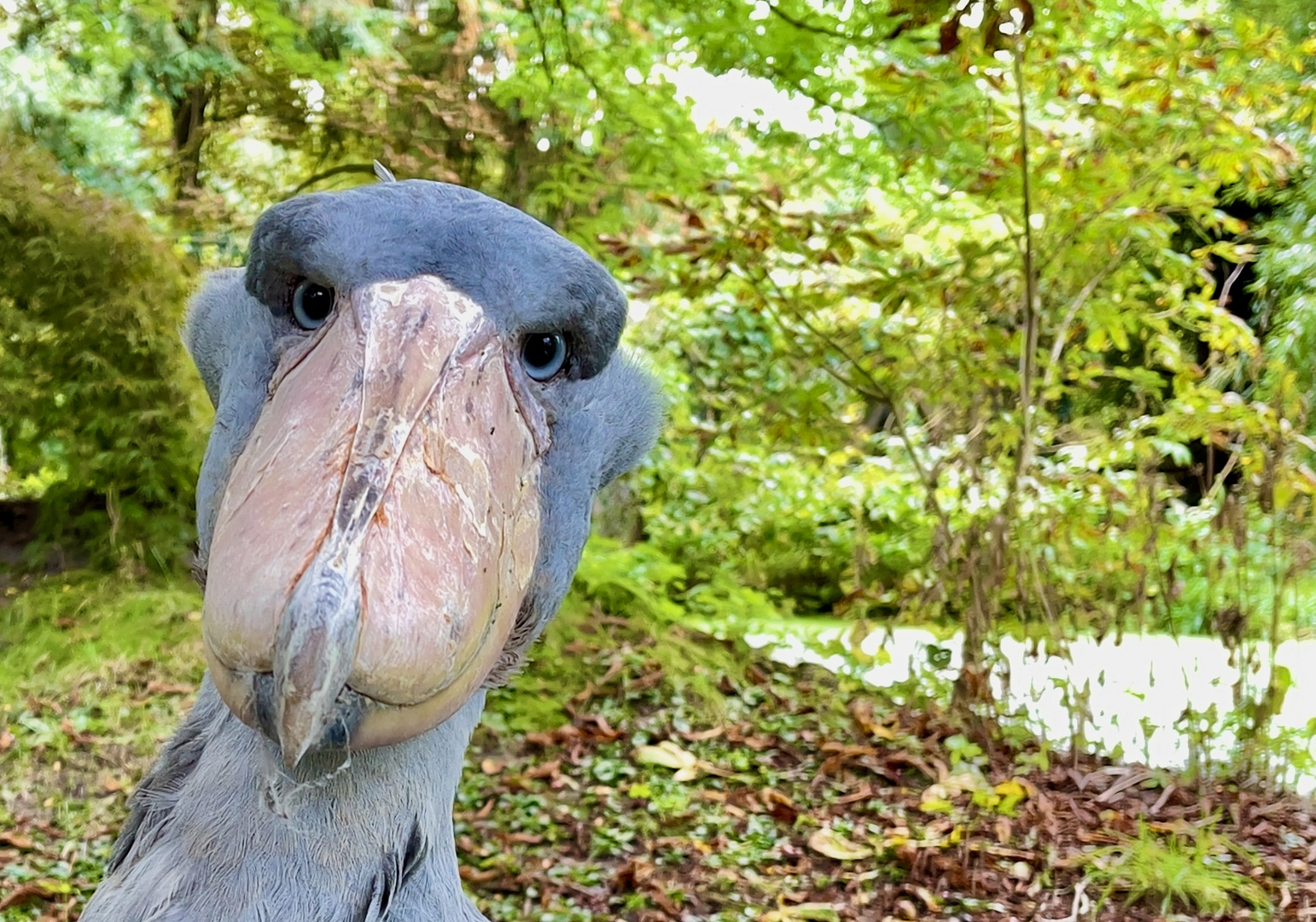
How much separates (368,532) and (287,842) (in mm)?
391

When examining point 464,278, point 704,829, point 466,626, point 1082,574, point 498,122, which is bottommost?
point 704,829

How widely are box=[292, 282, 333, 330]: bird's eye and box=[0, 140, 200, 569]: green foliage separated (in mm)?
2973

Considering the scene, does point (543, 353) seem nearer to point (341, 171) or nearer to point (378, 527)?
point (378, 527)

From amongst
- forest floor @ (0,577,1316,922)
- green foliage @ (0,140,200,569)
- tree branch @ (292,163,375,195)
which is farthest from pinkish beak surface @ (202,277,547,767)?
green foliage @ (0,140,200,569)

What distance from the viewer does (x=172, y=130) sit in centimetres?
481

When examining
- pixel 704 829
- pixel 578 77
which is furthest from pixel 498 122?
pixel 704 829

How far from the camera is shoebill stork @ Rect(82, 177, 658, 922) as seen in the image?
69cm

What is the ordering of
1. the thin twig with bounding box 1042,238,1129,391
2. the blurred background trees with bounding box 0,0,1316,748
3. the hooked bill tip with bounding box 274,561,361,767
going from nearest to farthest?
the hooked bill tip with bounding box 274,561,361,767, the blurred background trees with bounding box 0,0,1316,748, the thin twig with bounding box 1042,238,1129,391

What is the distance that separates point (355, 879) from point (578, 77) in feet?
7.97

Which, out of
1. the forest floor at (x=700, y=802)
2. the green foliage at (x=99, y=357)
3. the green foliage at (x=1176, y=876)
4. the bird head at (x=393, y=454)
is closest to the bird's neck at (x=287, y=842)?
the bird head at (x=393, y=454)

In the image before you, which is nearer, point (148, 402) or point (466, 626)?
point (466, 626)

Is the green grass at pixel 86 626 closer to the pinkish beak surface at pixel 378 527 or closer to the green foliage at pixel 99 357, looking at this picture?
the green foliage at pixel 99 357

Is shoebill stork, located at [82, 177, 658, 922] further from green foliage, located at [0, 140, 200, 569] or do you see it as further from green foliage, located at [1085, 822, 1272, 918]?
green foliage, located at [0, 140, 200, 569]

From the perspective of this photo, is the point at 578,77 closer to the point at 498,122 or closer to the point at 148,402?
the point at 498,122
